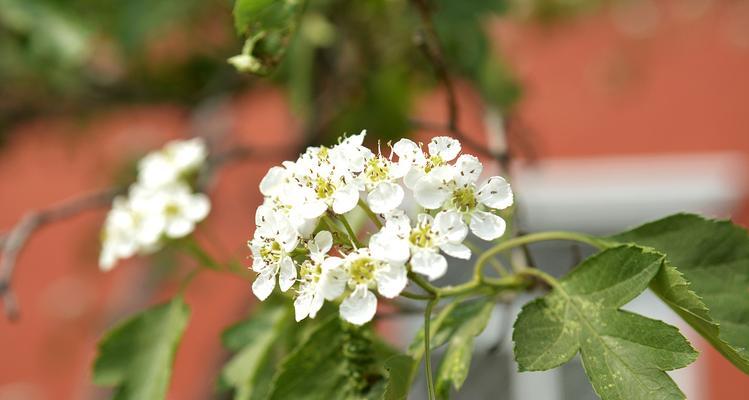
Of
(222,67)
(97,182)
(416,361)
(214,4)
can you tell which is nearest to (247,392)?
(416,361)

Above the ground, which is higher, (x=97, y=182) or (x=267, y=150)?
(x=97, y=182)

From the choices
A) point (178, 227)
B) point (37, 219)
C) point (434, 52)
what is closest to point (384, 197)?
point (434, 52)

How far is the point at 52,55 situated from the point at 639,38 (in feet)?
9.20

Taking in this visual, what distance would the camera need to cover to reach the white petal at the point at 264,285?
650 mm

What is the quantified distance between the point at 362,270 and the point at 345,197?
2.2 inches

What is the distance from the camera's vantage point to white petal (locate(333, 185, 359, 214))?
2.10 ft

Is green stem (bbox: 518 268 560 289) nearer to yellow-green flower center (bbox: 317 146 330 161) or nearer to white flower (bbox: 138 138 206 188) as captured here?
yellow-green flower center (bbox: 317 146 330 161)

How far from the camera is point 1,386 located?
12.6 feet

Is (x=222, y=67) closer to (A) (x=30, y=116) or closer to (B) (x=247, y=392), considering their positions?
(A) (x=30, y=116)

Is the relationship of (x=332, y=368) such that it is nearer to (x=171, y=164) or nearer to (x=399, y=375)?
(x=399, y=375)

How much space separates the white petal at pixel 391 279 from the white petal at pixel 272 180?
0.12m

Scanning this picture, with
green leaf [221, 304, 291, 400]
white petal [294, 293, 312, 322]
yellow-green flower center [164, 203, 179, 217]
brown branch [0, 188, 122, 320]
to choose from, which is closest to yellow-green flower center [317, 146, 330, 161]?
white petal [294, 293, 312, 322]

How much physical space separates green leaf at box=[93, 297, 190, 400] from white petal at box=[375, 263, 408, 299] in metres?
0.34

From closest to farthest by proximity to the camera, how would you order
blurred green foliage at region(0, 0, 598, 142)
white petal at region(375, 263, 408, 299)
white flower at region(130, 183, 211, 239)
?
white petal at region(375, 263, 408, 299) → white flower at region(130, 183, 211, 239) → blurred green foliage at region(0, 0, 598, 142)
